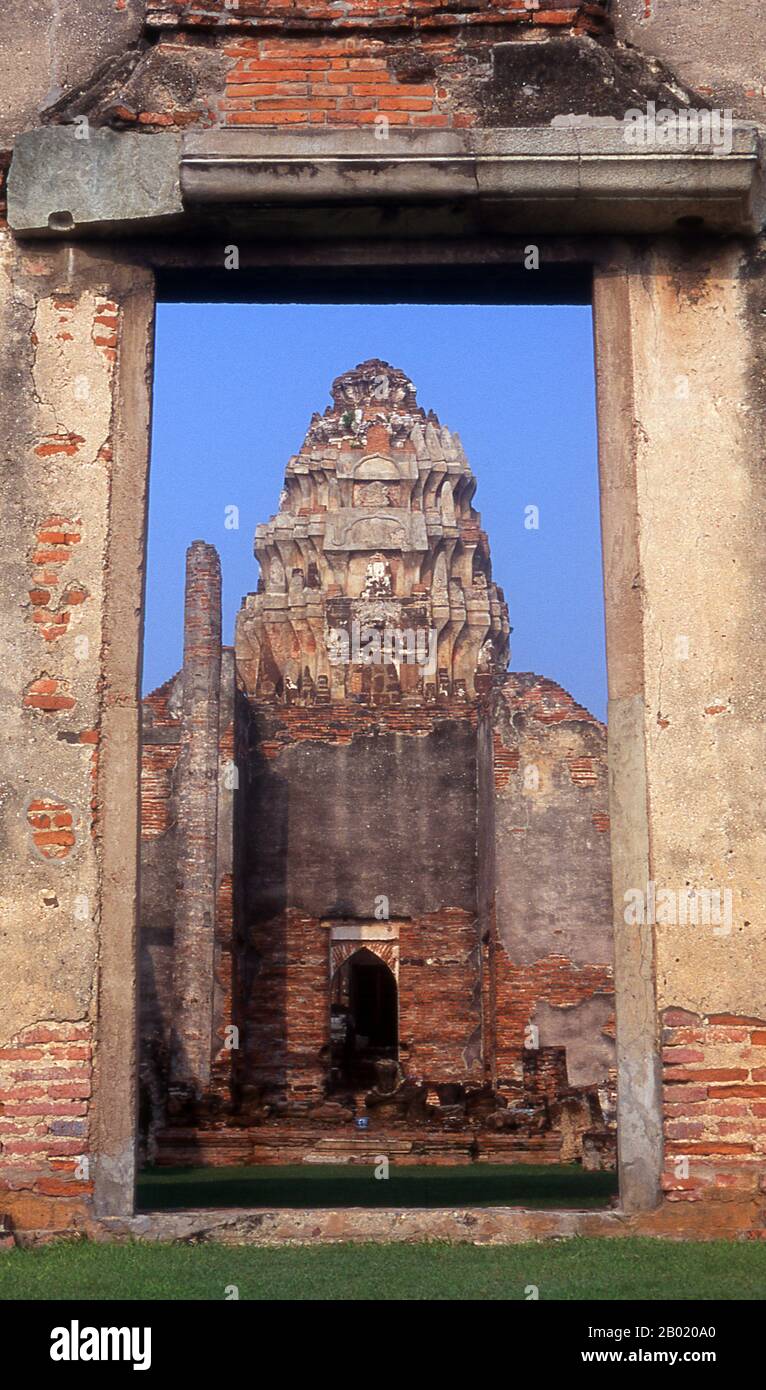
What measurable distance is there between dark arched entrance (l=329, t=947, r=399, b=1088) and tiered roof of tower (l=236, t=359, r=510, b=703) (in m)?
13.5

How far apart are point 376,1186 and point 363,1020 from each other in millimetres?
12986

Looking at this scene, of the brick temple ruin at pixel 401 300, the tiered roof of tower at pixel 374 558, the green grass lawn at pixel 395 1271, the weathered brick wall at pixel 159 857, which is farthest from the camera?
the tiered roof of tower at pixel 374 558

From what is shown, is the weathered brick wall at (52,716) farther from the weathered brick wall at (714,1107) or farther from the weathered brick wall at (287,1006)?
the weathered brick wall at (287,1006)

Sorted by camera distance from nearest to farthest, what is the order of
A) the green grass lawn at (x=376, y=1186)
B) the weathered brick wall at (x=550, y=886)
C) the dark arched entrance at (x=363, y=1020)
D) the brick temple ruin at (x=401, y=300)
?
1. the brick temple ruin at (x=401, y=300)
2. the green grass lawn at (x=376, y=1186)
3. the weathered brick wall at (x=550, y=886)
4. the dark arched entrance at (x=363, y=1020)

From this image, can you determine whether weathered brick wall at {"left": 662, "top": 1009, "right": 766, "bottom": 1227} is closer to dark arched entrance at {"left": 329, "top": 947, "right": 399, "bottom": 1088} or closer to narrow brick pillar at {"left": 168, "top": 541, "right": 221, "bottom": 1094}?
narrow brick pillar at {"left": 168, "top": 541, "right": 221, "bottom": 1094}

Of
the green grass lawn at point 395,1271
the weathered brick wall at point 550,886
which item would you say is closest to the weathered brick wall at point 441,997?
the weathered brick wall at point 550,886

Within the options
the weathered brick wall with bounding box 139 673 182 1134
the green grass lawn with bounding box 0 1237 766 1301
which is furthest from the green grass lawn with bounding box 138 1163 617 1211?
the weathered brick wall with bounding box 139 673 182 1134

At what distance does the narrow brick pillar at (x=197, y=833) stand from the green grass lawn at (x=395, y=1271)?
14.1 metres

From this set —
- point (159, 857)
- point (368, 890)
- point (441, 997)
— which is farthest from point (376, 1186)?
point (368, 890)

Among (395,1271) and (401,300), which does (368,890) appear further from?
(395,1271)

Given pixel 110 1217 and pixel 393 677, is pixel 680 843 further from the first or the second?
pixel 393 677

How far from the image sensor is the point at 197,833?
20812 millimetres

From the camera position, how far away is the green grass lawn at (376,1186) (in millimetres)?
8297

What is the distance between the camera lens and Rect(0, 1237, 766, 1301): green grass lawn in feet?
14.5
